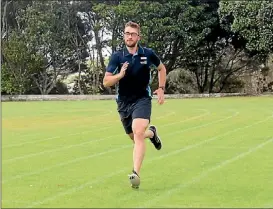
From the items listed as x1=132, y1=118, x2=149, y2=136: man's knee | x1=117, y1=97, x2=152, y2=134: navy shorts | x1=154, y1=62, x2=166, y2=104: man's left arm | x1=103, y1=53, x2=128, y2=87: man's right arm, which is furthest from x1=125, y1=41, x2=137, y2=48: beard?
x1=132, y1=118, x2=149, y2=136: man's knee

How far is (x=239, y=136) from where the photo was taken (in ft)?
49.5

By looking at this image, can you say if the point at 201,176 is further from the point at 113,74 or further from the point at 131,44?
the point at 131,44

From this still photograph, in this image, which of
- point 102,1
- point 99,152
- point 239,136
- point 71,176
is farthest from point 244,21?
point 71,176

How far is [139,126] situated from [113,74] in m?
0.75

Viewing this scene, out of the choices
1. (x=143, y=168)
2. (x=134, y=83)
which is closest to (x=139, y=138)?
(x=134, y=83)

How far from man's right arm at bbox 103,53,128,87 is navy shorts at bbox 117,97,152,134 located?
1.67 feet

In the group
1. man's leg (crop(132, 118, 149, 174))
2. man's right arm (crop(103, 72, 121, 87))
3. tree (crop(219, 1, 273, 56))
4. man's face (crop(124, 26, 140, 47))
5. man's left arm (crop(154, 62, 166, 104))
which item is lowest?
tree (crop(219, 1, 273, 56))

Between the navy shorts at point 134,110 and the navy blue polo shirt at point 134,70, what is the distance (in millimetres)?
77

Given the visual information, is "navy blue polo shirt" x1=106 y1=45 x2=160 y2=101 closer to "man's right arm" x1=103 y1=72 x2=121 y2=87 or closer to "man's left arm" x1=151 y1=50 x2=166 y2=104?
"man's left arm" x1=151 y1=50 x2=166 y2=104

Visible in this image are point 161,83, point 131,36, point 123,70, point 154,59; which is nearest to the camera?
point 123,70

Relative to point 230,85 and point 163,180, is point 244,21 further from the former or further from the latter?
point 163,180

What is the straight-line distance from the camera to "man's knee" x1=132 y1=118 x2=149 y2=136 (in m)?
8.62

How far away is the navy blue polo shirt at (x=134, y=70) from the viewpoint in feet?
28.7

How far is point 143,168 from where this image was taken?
10281 millimetres
